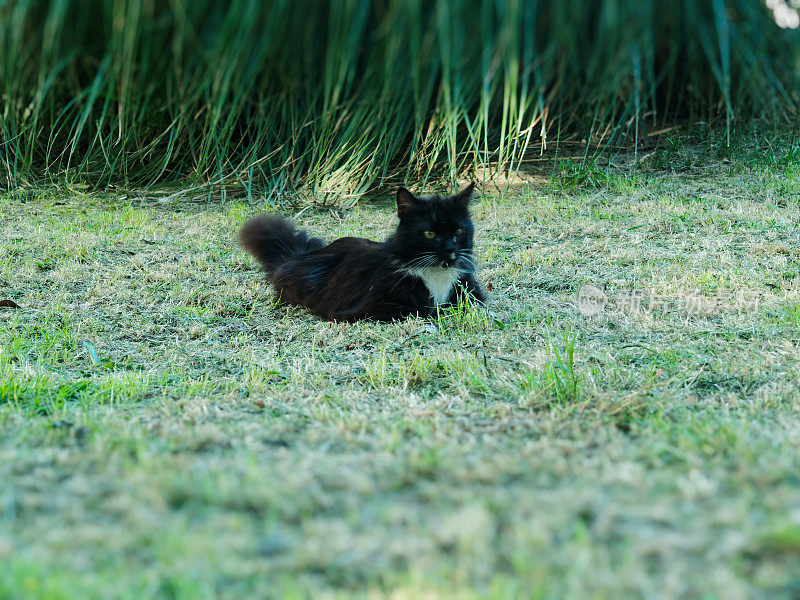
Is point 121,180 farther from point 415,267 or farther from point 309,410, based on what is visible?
point 309,410

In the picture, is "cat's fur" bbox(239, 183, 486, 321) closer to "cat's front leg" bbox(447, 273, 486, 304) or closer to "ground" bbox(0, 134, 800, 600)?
"cat's front leg" bbox(447, 273, 486, 304)

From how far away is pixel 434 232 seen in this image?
11.6ft

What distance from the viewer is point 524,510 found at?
1215mm

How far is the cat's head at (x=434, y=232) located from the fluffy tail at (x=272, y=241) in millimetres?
848

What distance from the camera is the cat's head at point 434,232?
137 inches

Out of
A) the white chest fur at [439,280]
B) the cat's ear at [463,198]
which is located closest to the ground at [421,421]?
the white chest fur at [439,280]

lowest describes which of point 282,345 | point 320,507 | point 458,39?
point 282,345

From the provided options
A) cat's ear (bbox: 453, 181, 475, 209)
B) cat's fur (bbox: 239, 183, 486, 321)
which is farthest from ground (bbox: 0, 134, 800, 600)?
cat's ear (bbox: 453, 181, 475, 209)

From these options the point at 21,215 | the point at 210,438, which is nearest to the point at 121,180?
the point at 21,215

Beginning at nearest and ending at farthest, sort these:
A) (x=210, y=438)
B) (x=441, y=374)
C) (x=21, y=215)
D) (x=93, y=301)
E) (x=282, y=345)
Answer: (x=210, y=438)
(x=441, y=374)
(x=282, y=345)
(x=93, y=301)
(x=21, y=215)

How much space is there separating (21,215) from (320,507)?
16.7 feet

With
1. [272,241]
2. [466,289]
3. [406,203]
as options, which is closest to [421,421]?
[466,289]

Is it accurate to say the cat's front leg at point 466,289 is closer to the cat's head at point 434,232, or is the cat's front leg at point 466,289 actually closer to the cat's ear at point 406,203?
the cat's head at point 434,232

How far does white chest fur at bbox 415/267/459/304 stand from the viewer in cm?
354
